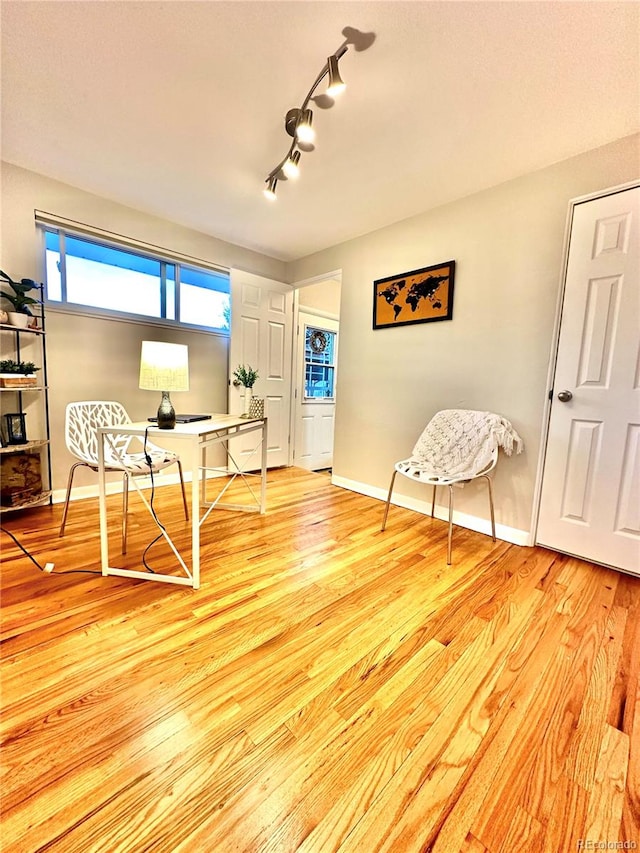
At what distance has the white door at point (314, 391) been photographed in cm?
410

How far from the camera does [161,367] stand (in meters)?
1.66

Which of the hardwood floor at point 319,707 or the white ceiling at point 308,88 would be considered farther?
the white ceiling at point 308,88

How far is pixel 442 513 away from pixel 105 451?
241 centimetres

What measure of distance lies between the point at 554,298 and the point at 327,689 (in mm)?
2351

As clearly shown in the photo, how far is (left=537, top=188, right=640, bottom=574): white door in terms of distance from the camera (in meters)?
1.79

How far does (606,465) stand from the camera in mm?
1879

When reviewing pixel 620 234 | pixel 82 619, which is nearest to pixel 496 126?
pixel 620 234

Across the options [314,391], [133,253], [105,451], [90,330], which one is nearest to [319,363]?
[314,391]

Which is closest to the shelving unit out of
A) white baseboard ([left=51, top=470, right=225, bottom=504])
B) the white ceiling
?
white baseboard ([left=51, top=470, right=225, bottom=504])

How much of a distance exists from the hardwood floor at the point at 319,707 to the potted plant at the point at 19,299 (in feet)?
4.75

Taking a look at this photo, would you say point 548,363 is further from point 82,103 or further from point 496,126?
point 82,103

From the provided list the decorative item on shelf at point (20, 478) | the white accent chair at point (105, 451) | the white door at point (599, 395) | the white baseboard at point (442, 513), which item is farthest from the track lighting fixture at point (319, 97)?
the decorative item on shelf at point (20, 478)

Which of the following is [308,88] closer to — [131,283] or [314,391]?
[131,283]

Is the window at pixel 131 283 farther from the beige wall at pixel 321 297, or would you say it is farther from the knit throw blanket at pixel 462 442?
the knit throw blanket at pixel 462 442
